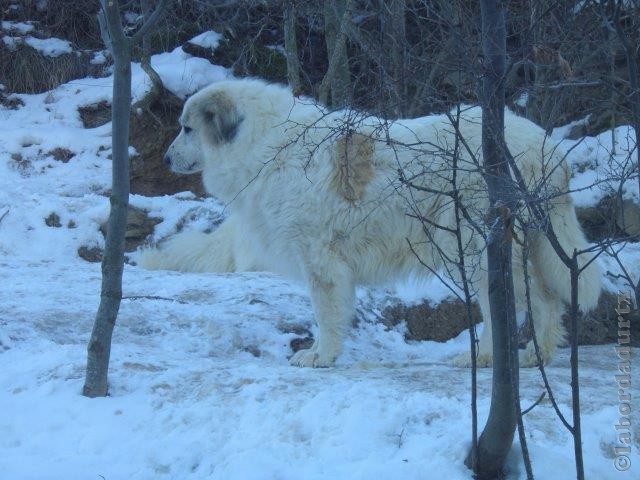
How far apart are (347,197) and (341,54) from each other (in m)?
4.88

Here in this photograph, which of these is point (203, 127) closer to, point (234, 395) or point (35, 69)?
point (234, 395)

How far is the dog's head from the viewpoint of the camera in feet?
19.8

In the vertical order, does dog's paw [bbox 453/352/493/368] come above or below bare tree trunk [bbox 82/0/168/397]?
below

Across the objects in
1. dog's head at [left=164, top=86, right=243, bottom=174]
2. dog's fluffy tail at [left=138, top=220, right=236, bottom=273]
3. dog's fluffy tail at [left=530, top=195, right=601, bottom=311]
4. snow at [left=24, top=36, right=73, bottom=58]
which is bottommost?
dog's fluffy tail at [left=530, top=195, right=601, bottom=311]

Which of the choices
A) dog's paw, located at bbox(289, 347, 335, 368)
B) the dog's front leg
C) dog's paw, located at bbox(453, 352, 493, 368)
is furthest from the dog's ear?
dog's paw, located at bbox(453, 352, 493, 368)

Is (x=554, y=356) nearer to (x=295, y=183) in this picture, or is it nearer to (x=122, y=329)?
(x=295, y=183)

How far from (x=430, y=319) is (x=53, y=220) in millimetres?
5200

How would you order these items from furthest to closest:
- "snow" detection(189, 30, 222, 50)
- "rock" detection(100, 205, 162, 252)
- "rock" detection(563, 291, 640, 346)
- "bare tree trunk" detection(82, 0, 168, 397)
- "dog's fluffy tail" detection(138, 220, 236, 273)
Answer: "snow" detection(189, 30, 222, 50)
"rock" detection(100, 205, 162, 252)
"dog's fluffy tail" detection(138, 220, 236, 273)
"rock" detection(563, 291, 640, 346)
"bare tree trunk" detection(82, 0, 168, 397)

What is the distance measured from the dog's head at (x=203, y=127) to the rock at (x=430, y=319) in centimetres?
202

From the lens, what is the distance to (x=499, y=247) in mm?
3316

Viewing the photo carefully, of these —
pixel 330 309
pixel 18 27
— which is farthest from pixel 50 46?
pixel 330 309

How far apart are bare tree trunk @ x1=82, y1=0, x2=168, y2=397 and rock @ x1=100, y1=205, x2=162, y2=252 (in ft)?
17.6

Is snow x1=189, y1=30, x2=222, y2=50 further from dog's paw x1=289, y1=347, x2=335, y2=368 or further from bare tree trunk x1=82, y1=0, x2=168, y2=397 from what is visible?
bare tree trunk x1=82, y1=0, x2=168, y2=397

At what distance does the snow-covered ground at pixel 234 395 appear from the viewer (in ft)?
12.3
